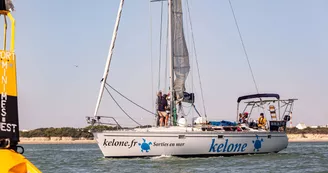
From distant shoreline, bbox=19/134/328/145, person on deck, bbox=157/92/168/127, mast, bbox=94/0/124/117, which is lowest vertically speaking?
distant shoreline, bbox=19/134/328/145

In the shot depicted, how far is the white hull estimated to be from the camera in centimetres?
2902

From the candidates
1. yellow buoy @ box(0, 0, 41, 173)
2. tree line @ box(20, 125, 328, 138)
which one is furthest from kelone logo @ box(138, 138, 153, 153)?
tree line @ box(20, 125, 328, 138)

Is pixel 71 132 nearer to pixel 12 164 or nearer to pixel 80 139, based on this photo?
pixel 80 139

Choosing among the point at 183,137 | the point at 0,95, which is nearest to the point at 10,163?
the point at 0,95

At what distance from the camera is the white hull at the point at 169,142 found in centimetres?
2902

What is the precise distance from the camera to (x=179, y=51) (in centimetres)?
3256

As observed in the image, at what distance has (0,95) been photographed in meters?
8.91

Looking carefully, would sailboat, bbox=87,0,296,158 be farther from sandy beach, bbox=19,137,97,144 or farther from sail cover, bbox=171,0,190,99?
sandy beach, bbox=19,137,97,144

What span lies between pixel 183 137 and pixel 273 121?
26.6 ft

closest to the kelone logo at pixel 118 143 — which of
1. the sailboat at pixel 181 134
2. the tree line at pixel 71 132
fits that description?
the sailboat at pixel 181 134

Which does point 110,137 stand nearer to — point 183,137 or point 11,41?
point 183,137

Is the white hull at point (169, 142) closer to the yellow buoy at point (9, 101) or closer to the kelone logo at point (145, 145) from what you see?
the kelone logo at point (145, 145)

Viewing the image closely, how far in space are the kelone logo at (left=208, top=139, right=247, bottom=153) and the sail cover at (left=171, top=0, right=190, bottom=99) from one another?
10.9 ft

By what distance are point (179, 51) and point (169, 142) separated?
5756 millimetres
